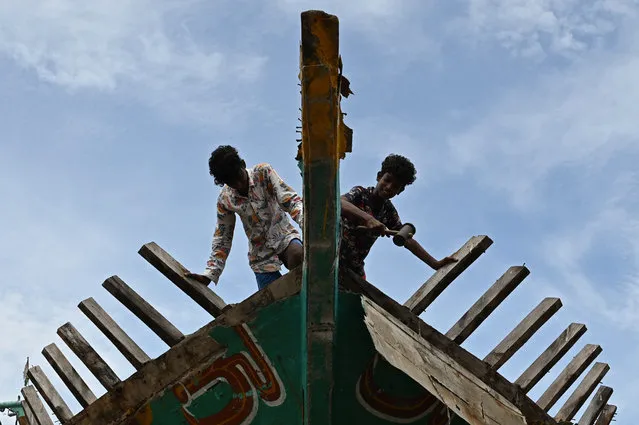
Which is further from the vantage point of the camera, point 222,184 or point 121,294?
point 222,184

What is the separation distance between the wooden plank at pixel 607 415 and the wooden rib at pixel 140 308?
4.48 meters

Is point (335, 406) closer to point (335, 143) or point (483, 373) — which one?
point (483, 373)

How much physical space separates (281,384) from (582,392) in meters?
3.55

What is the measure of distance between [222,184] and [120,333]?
3.70 feet

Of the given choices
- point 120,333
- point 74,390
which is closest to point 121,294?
point 120,333

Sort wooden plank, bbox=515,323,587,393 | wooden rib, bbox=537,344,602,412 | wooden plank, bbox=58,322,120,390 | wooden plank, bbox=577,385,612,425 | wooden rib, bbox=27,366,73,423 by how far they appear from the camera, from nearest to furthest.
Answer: wooden plank, bbox=58,322,120,390, wooden plank, bbox=515,323,587,393, wooden rib, bbox=537,344,602,412, wooden rib, bbox=27,366,73,423, wooden plank, bbox=577,385,612,425

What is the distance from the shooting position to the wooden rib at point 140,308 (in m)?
4.88

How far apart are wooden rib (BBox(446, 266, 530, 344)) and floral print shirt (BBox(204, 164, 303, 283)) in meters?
1.14

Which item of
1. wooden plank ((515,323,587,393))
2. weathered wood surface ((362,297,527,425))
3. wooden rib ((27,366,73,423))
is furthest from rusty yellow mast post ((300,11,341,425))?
wooden rib ((27,366,73,423))

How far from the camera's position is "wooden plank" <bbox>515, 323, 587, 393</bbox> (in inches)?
231

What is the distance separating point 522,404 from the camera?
4.83 metres

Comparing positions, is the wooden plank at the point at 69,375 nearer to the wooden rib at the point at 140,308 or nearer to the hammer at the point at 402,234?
the wooden rib at the point at 140,308

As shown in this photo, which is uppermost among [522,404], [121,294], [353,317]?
[522,404]

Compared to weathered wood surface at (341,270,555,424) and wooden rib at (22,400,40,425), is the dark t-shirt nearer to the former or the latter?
weathered wood surface at (341,270,555,424)
